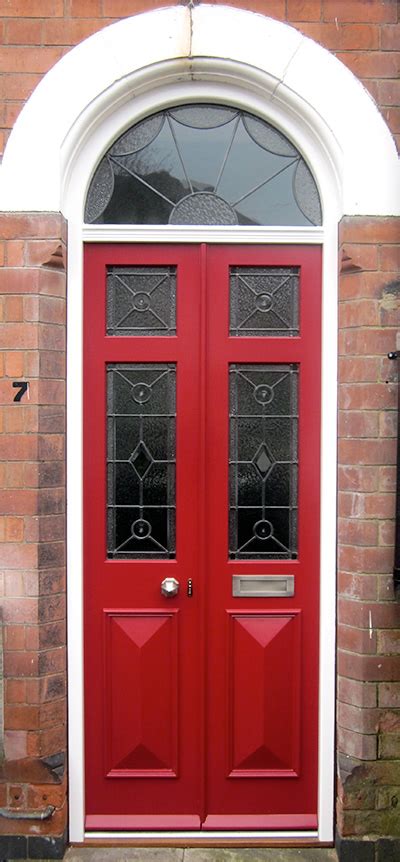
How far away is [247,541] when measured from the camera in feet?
10.1

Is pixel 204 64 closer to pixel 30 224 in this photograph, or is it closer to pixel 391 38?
pixel 391 38

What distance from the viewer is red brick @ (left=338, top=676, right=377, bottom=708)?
9.56 feet

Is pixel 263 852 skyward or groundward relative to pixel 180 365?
groundward

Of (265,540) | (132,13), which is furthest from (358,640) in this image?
(132,13)

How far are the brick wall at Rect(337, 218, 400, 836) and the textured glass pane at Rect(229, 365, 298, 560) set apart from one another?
247 millimetres

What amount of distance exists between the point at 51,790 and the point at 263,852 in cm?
104

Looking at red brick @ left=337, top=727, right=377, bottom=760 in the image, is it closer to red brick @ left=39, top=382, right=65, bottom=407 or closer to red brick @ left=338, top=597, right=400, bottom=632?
red brick @ left=338, top=597, right=400, bottom=632

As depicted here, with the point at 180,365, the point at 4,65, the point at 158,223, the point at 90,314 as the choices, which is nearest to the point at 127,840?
the point at 180,365

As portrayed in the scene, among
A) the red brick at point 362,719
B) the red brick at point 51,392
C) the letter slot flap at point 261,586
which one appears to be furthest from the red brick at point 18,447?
the red brick at point 362,719

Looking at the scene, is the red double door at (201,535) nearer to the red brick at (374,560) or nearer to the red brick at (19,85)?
the red brick at (374,560)

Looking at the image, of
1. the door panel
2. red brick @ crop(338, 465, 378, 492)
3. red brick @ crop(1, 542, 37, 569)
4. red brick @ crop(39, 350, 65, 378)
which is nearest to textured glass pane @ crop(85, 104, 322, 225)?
the door panel

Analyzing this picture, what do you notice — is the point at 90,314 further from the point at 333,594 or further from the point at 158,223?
the point at 333,594

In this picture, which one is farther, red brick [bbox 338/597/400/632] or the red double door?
the red double door

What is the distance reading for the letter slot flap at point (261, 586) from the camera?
3.06 meters
